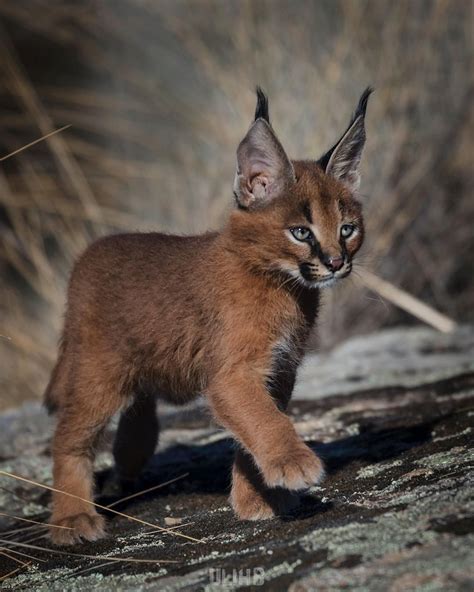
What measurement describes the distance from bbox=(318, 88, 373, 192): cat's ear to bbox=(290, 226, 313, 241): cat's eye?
Answer: 0.45 m

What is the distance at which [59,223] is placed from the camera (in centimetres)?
903

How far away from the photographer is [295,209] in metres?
4.02

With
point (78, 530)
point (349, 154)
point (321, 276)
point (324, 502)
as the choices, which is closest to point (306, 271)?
point (321, 276)

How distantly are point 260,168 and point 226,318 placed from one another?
0.66m

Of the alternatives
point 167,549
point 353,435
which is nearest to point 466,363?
point 353,435

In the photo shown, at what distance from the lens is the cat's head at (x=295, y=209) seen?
3.93 meters

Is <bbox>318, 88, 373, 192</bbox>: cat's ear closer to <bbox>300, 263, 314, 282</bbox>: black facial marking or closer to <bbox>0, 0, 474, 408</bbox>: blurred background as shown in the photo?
<bbox>300, 263, 314, 282</bbox>: black facial marking

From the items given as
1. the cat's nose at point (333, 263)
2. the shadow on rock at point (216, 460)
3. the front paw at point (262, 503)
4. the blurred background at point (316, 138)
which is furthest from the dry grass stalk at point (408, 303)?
the front paw at point (262, 503)

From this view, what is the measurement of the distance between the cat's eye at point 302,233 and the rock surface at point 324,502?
932 mm

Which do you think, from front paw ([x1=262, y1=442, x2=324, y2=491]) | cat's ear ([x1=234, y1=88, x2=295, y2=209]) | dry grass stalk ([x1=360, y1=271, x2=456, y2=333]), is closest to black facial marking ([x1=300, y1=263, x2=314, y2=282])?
cat's ear ([x1=234, y1=88, x2=295, y2=209])

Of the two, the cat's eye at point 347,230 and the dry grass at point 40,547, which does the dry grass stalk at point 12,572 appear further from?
the cat's eye at point 347,230

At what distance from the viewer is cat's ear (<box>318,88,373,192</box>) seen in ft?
14.0

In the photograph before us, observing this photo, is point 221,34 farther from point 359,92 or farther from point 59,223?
point 59,223

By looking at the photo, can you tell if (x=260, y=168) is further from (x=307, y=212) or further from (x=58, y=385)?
(x=58, y=385)
